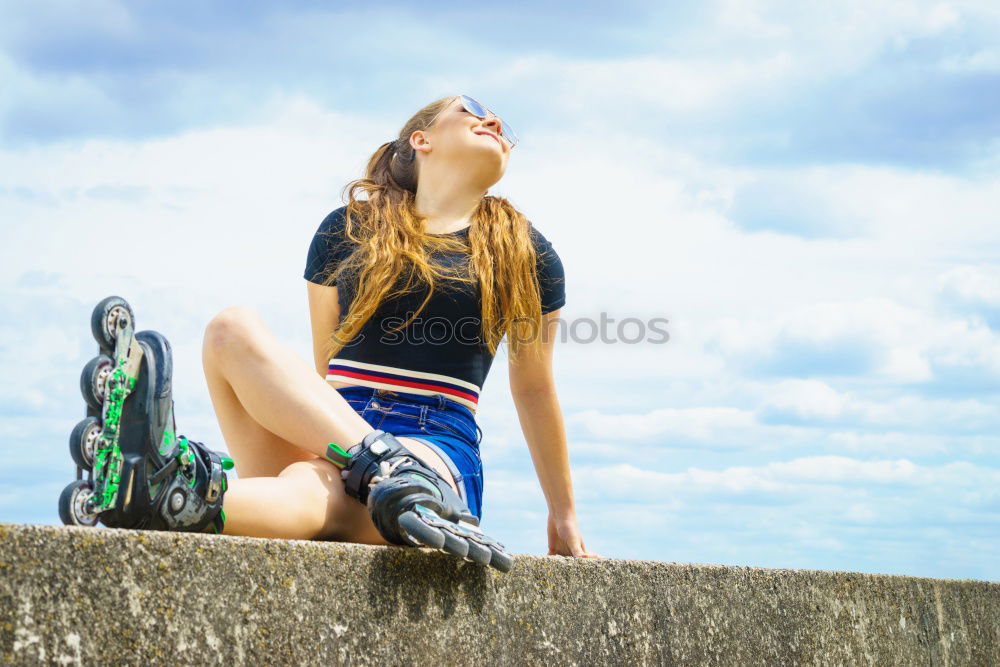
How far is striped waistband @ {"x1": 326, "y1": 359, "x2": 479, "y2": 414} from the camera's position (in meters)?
3.15

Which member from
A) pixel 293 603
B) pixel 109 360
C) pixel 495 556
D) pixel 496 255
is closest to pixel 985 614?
pixel 496 255

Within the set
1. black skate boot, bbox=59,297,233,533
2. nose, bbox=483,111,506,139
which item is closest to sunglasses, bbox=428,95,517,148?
nose, bbox=483,111,506,139

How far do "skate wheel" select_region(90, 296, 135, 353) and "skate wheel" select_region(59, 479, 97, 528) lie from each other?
282 millimetres

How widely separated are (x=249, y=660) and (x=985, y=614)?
3.88 meters

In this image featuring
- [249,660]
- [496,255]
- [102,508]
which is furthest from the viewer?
[496,255]

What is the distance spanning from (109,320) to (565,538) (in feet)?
6.46

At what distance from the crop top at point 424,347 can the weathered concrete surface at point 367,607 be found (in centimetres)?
88

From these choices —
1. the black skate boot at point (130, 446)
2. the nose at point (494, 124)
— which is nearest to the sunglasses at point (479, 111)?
the nose at point (494, 124)

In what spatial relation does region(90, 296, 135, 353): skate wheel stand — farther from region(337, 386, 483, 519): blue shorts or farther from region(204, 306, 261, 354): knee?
region(337, 386, 483, 519): blue shorts

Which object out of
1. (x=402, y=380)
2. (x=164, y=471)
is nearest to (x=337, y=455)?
(x=164, y=471)

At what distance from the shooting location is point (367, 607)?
6.56 feet

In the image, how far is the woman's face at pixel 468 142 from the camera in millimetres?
3709

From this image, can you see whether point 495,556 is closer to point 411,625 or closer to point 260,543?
point 411,625

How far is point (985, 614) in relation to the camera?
4.51m
